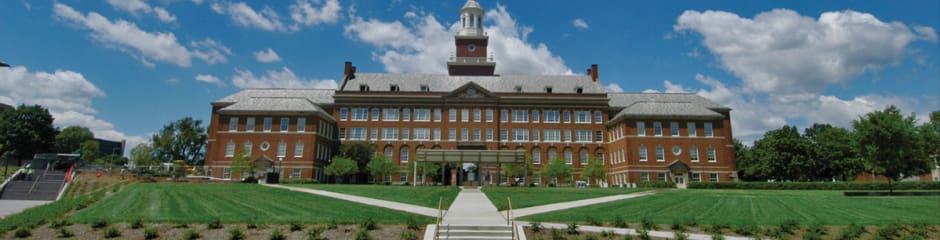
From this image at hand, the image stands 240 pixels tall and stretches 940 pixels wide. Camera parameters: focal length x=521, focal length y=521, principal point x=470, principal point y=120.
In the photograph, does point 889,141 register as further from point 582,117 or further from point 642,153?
point 582,117

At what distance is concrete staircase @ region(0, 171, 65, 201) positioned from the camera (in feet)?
102

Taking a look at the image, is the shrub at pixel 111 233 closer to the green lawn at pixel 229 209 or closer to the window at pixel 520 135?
the green lawn at pixel 229 209

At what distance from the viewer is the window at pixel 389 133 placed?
61.3 metres

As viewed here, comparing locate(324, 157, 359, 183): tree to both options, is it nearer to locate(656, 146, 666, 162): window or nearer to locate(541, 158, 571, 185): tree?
locate(541, 158, 571, 185): tree

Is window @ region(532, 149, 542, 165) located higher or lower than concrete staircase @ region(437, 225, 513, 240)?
higher

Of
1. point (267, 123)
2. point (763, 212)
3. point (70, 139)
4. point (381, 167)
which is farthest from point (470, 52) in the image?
point (70, 139)

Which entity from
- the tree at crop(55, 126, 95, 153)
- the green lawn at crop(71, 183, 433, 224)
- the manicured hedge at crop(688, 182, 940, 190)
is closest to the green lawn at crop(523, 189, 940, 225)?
the green lawn at crop(71, 183, 433, 224)


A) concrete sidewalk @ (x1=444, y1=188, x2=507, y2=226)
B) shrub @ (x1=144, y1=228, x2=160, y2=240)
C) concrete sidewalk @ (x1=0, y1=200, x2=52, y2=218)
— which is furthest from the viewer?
concrete sidewalk @ (x1=0, y1=200, x2=52, y2=218)

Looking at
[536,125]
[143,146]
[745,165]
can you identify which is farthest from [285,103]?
[745,165]

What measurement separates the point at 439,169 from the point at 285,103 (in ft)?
59.4

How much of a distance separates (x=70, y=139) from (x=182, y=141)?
2528 cm

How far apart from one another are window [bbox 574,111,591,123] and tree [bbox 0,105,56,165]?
68.6 meters

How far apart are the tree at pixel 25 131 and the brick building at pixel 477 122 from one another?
26.6 m

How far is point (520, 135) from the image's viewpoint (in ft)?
Answer: 203
